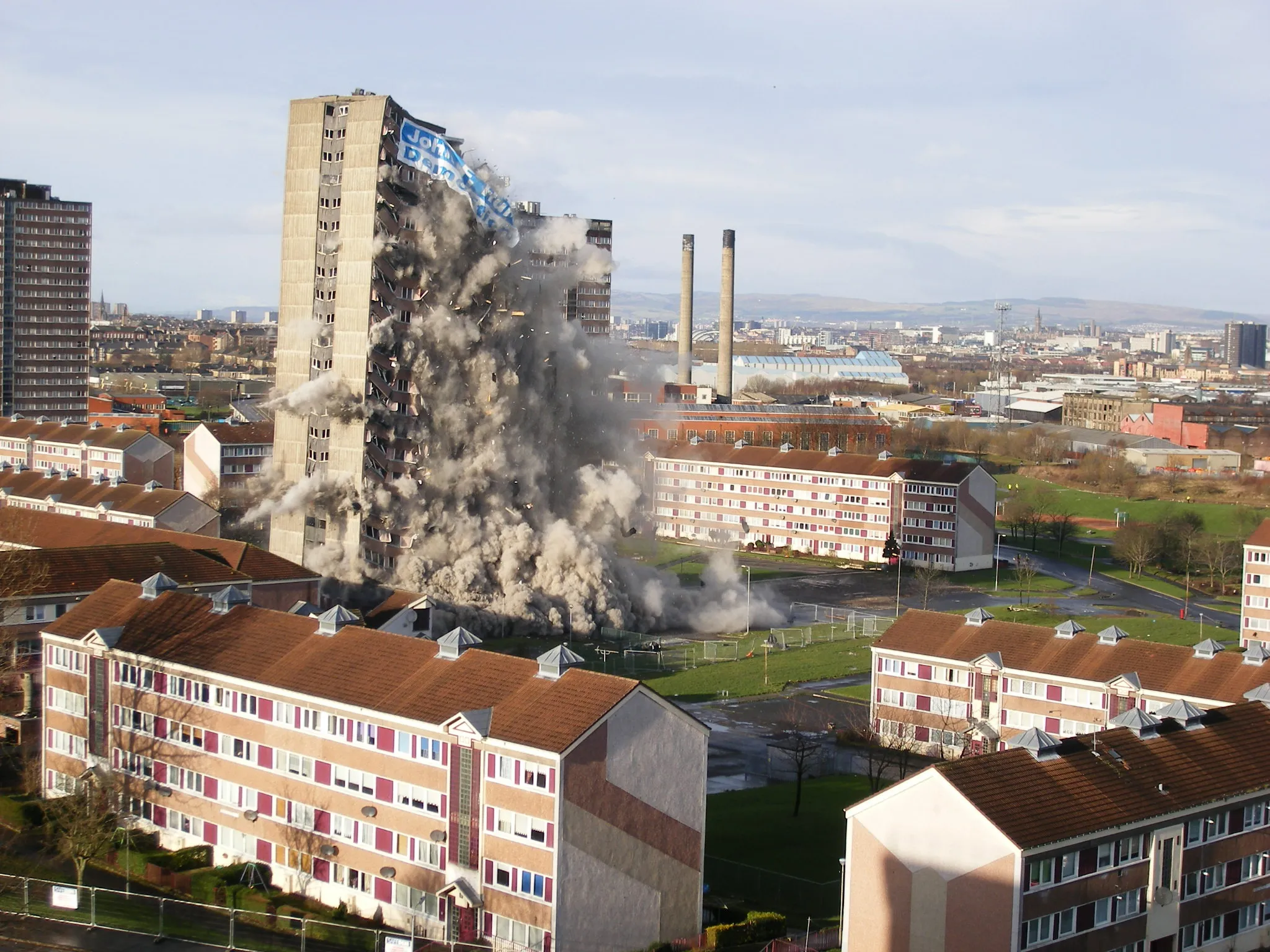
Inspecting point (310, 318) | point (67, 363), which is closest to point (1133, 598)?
point (310, 318)

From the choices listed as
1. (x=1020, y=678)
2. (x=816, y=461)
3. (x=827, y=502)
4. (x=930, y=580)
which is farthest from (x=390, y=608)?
(x=816, y=461)

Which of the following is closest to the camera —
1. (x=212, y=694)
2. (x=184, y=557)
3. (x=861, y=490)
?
(x=212, y=694)

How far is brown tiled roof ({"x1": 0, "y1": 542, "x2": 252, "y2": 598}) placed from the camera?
33000 millimetres

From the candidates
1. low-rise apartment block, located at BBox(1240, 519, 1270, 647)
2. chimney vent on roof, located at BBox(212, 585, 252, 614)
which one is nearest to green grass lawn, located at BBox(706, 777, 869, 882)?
chimney vent on roof, located at BBox(212, 585, 252, 614)

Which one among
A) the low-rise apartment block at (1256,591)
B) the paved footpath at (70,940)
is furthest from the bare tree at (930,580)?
the paved footpath at (70,940)

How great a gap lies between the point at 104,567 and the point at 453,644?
46.0 ft

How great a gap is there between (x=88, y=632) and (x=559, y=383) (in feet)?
100

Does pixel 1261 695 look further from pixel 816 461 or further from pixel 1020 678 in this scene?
pixel 816 461

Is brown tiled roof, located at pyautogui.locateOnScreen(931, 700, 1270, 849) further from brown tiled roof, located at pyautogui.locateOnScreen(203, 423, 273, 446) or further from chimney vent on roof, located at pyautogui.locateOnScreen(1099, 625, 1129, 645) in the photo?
brown tiled roof, located at pyautogui.locateOnScreen(203, 423, 273, 446)

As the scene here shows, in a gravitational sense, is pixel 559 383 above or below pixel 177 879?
above

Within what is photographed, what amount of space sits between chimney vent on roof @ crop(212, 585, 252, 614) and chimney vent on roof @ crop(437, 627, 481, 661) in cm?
587

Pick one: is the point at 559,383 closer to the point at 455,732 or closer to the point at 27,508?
the point at 27,508

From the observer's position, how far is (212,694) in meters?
26.0

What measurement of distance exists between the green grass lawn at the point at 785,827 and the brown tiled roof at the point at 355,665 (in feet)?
19.2
